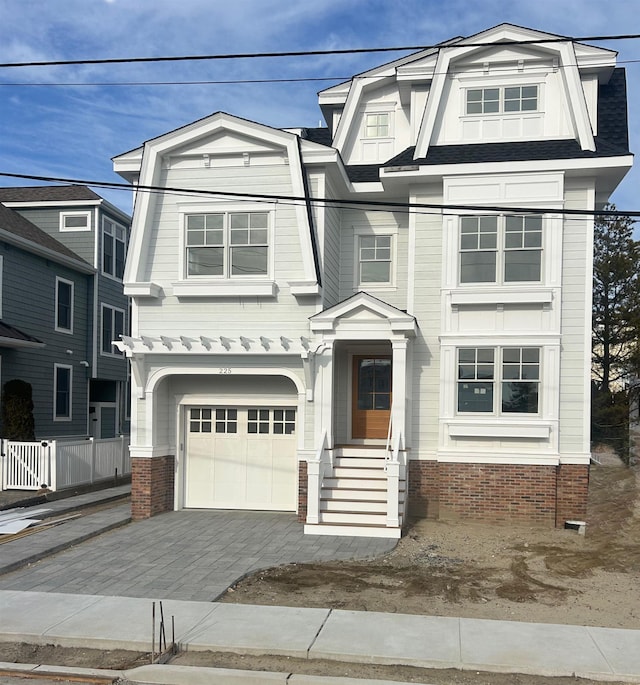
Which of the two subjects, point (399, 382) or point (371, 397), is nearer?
point (399, 382)

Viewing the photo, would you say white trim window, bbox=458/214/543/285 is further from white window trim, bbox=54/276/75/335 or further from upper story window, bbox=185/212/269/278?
white window trim, bbox=54/276/75/335

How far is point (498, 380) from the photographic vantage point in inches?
521

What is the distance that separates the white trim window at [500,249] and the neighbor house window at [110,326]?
15.4m

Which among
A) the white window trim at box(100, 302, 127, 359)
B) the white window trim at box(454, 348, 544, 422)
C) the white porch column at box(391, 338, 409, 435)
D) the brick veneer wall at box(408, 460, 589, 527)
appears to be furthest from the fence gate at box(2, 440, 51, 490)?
the white window trim at box(454, 348, 544, 422)

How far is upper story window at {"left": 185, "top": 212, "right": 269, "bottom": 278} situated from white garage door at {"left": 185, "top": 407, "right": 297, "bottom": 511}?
305cm

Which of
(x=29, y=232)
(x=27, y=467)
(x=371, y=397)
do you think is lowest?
(x=27, y=467)

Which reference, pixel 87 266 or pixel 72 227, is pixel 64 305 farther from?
pixel 72 227

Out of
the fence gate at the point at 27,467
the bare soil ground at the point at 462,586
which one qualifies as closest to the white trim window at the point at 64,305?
the fence gate at the point at 27,467

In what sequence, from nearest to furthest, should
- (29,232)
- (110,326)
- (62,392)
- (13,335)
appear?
(13,335), (29,232), (62,392), (110,326)

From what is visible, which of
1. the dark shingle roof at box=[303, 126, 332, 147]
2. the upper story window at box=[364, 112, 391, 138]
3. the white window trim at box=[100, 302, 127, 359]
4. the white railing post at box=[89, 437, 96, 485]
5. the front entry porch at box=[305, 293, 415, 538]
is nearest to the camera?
the front entry porch at box=[305, 293, 415, 538]

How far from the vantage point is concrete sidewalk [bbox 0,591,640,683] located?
20.5 ft

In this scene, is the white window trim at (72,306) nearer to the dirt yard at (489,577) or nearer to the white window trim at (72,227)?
the white window trim at (72,227)

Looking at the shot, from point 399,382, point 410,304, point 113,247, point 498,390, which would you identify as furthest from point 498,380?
point 113,247

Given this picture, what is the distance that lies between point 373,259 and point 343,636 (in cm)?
941
